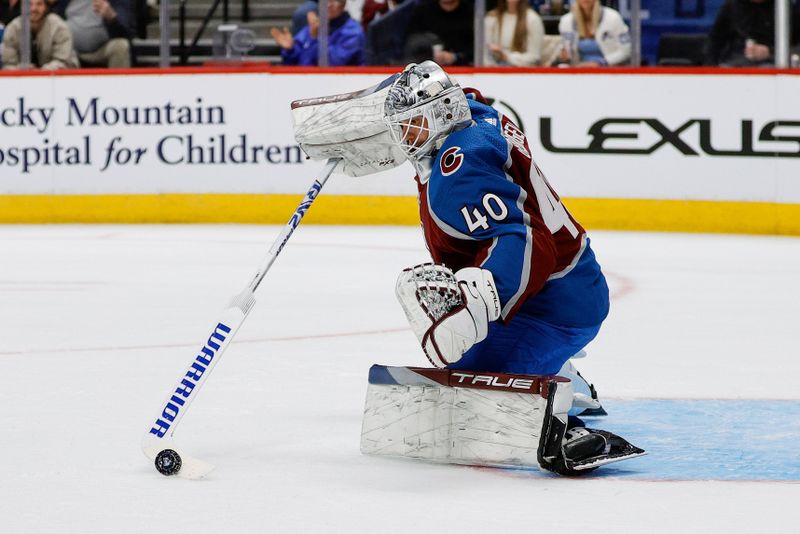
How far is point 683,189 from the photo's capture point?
27.6ft

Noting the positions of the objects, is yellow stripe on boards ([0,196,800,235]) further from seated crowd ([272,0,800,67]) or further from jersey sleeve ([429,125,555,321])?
jersey sleeve ([429,125,555,321])

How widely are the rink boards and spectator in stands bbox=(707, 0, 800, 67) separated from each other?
0.14 metres

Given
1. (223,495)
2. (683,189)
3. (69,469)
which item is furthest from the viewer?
(683,189)

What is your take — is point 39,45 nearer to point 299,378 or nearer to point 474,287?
point 299,378

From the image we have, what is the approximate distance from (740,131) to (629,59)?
0.77 meters

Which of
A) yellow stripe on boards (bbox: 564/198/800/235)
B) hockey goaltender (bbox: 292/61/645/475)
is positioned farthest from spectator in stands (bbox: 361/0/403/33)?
hockey goaltender (bbox: 292/61/645/475)

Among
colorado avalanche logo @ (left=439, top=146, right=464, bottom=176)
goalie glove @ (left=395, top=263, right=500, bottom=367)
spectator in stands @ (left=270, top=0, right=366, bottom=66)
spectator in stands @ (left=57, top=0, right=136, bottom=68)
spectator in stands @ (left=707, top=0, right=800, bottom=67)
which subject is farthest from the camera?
spectator in stands @ (left=57, top=0, right=136, bottom=68)

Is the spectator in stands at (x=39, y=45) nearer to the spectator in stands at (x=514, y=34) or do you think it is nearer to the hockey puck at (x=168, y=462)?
the spectator in stands at (x=514, y=34)

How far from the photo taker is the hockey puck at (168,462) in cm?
287

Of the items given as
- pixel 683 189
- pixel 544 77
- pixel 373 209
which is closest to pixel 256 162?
pixel 373 209

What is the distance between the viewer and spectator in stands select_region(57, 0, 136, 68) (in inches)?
355

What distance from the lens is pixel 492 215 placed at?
282 cm

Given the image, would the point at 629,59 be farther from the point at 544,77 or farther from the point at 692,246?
the point at 692,246

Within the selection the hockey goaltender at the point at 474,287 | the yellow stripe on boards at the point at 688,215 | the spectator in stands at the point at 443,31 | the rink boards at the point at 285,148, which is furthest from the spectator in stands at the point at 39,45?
the hockey goaltender at the point at 474,287
